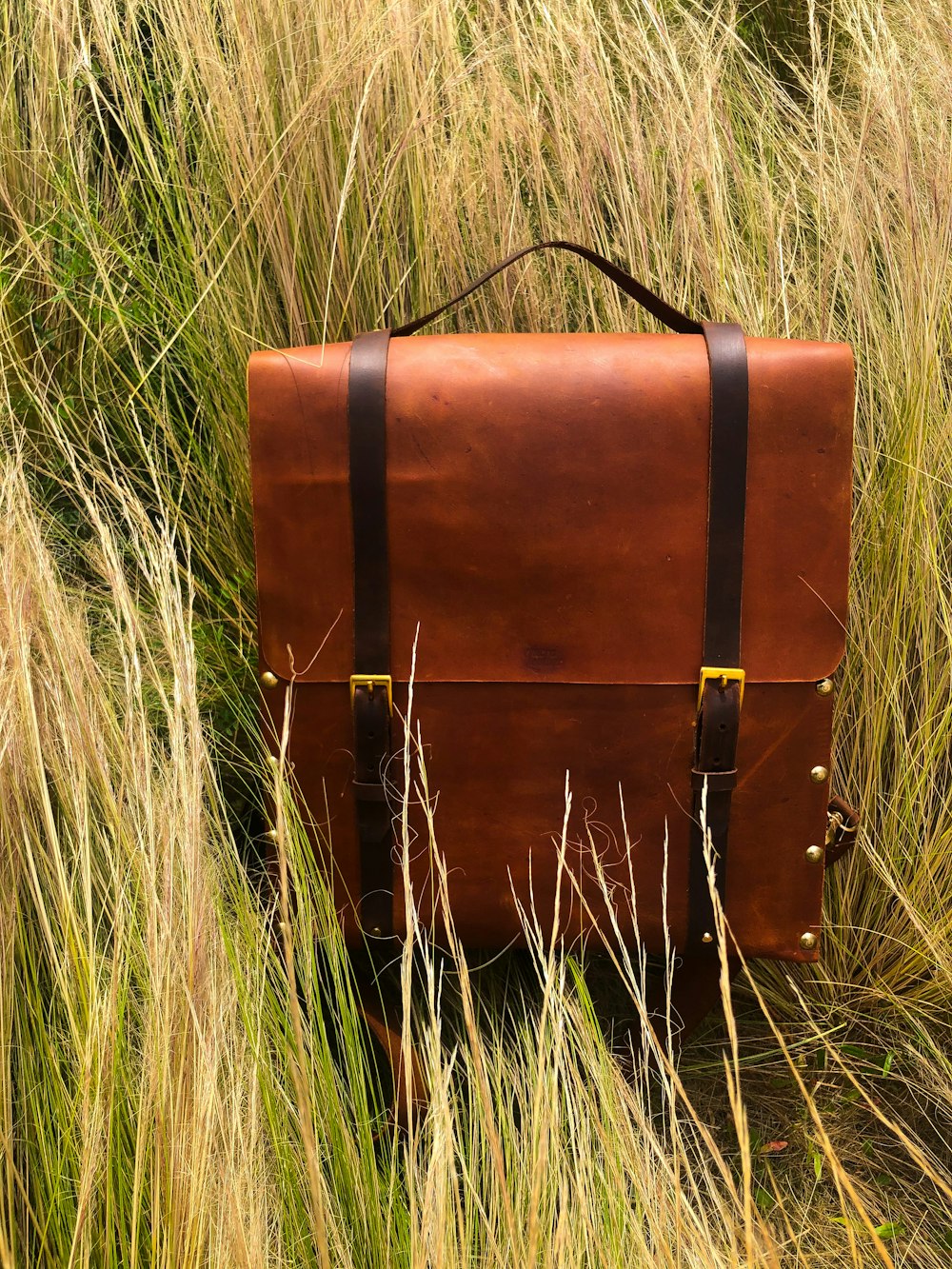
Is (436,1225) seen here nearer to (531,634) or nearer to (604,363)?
(531,634)

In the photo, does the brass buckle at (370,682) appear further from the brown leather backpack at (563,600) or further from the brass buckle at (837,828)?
the brass buckle at (837,828)

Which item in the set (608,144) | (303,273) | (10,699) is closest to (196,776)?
(10,699)

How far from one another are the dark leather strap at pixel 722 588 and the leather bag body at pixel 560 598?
1cm

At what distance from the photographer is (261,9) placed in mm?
1396

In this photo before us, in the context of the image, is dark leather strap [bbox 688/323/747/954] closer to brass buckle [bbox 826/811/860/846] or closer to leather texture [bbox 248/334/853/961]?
leather texture [bbox 248/334/853/961]

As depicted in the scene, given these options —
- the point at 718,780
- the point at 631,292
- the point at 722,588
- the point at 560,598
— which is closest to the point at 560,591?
the point at 560,598

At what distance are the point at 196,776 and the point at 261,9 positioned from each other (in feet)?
3.52

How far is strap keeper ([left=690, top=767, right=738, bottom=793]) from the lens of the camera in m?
1.19

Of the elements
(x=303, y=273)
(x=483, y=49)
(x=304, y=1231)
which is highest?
(x=483, y=49)

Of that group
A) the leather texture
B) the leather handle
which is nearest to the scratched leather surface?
the leather texture

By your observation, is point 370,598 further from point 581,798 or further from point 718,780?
point 718,780

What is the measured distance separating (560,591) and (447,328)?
494mm

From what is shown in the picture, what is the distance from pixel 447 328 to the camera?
145cm

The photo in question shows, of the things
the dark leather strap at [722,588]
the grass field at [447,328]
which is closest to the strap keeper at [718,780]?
the dark leather strap at [722,588]
